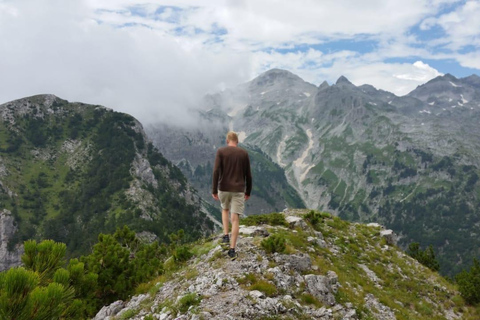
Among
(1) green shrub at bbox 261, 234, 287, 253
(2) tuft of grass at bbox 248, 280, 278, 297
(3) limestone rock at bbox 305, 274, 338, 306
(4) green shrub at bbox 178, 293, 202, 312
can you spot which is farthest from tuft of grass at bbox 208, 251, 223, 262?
(3) limestone rock at bbox 305, 274, 338, 306

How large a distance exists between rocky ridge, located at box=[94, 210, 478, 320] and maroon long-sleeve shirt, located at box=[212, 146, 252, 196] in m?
3.50

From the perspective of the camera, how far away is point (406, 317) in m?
16.1

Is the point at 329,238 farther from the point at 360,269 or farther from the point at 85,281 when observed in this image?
the point at 85,281

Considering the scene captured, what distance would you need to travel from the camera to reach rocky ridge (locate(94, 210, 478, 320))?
33.9 ft

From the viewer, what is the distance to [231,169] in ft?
42.8

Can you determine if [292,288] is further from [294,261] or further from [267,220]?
[267,220]

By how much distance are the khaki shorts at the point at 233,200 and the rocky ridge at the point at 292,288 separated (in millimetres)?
2410

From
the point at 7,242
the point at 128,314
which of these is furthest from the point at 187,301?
the point at 7,242

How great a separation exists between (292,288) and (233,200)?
4.51 metres

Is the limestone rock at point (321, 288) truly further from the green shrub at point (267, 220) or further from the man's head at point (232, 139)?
the green shrub at point (267, 220)

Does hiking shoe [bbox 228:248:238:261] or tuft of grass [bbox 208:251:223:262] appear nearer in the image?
hiking shoe [bbox 228:248:238:261]

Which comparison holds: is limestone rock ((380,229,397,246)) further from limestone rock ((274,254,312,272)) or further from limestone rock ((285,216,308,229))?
limestone rock ((274,254,312,272))

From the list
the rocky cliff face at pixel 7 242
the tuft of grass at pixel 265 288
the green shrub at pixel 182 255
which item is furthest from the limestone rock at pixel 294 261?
the rocky cliff face at pixel 7 242

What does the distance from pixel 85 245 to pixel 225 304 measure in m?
197
